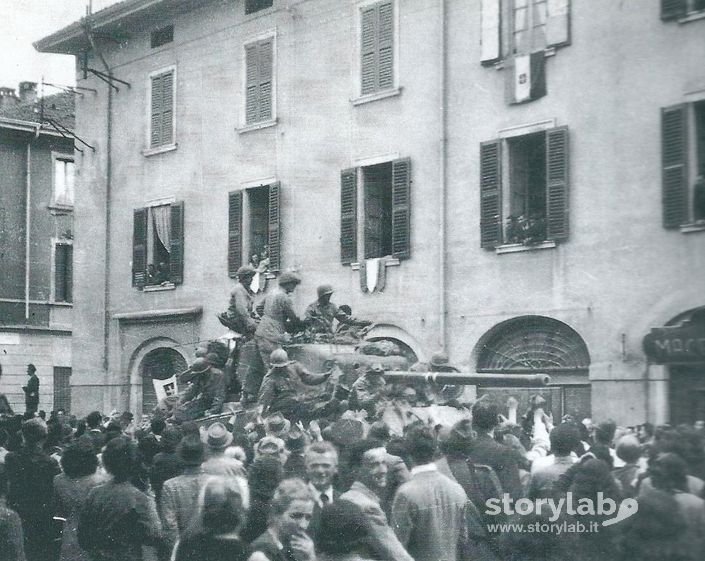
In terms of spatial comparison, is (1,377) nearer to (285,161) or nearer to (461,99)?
(285,161)

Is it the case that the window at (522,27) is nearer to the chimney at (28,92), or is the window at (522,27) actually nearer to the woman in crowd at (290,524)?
the woman in crowd at (290,524)

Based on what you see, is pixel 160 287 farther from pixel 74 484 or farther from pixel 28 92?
pixel 74 484

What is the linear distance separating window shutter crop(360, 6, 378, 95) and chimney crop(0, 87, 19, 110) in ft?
14.0

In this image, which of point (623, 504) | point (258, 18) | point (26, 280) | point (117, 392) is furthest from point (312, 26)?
point (623, 504)

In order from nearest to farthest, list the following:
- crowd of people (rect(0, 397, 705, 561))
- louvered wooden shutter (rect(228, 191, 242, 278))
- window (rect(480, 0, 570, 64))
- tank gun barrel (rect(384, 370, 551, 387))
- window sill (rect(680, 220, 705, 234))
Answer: crowd of people (rect(0, 397, 705, 561)) < window sill (rect(680, 220, 705, 234)) < tank gun barrel (rect(384, 370, 551, 387)) < window (rect(480, 0, 570, 64)) < louvered wooden shutter (rect(228, 191, 242, 278))

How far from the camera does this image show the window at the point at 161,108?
15227mm

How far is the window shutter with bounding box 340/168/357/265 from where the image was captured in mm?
13211

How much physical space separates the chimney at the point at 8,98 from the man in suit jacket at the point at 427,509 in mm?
8581

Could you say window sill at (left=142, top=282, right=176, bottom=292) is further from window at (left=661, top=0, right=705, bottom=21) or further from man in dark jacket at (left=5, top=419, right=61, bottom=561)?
window at (left=661, top=0, right=705, bottom=21)

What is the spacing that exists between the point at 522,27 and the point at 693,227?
10.9 ft

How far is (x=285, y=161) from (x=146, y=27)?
3382 millimetres

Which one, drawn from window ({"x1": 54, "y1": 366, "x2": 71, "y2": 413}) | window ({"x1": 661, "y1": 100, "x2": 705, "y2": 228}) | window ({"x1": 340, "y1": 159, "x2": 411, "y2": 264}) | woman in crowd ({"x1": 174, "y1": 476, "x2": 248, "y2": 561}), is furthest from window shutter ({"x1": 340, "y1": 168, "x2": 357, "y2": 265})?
woman in crowd ({"x1": 174, "y1": 476, "x2": 248, "y2": 561})

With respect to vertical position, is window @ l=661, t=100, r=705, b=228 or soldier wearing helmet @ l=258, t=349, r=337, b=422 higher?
window @ l=661, t=100, r=705, b=228

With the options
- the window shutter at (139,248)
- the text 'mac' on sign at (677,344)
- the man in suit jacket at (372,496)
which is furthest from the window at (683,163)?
the window shutter at (139,248)
